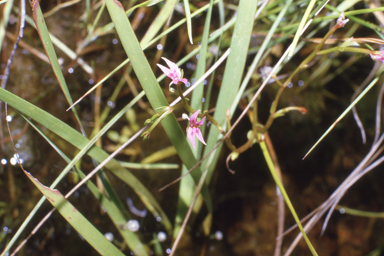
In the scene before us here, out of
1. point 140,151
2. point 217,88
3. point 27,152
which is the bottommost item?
point 140,151

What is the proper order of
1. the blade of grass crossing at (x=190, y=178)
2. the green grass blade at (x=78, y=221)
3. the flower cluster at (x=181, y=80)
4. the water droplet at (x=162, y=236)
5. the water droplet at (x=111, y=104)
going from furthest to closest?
the water droplet at (x=111, y=104) → the water droplet at (x=162, y=236) → the blade of grass crossing at (x=190, y=178) → the green grass blade at (x=78, y=221) → the flower cluster at (x=181, y=80)

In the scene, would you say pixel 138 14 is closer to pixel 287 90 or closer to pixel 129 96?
pixel 129 96

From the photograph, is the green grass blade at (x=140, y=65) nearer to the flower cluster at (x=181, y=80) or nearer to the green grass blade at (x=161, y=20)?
the flower cluster at (x=181, y=80)

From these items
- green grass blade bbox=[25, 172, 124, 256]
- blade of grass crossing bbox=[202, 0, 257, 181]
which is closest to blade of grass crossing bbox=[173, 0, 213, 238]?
blade of grass crossing bbox=[202, 0, 257, 181]

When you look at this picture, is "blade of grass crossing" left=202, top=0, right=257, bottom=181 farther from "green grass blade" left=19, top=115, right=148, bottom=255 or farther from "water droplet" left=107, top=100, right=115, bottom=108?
"water droplet" left=107, top=100, right=115, bottom=108

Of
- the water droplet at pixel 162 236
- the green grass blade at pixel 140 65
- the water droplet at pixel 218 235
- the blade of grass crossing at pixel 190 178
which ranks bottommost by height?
the water droplet at pixel 218 235

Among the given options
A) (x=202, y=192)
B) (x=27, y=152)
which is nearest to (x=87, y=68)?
(x=27, y=152)

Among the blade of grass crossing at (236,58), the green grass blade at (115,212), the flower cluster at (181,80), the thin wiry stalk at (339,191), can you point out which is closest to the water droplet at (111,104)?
the green grass blade at (115,212)

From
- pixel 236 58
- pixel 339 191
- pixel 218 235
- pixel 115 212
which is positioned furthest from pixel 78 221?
pixel 339 191
